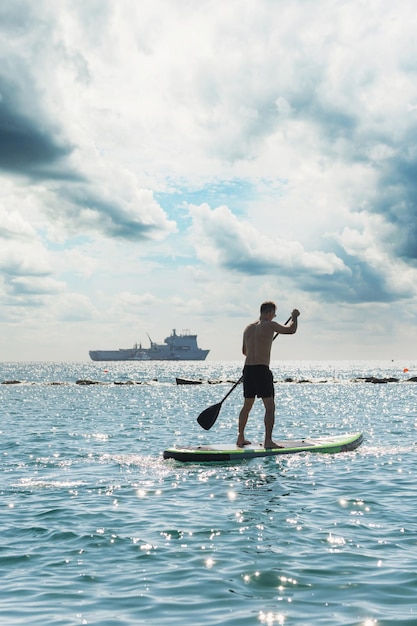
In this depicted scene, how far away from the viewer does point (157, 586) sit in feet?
20.1

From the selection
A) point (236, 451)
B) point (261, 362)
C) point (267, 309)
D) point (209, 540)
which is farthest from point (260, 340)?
point (209, 540)

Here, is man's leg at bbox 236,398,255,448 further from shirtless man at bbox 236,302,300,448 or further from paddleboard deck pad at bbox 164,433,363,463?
paddleboard deck pad at bbox 164,433,363,463

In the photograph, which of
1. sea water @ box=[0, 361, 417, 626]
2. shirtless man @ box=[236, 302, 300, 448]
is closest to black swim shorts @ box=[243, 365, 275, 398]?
shirtless man @ box=[236, 302, 300, 448]

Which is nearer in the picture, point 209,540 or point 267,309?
point 209,540

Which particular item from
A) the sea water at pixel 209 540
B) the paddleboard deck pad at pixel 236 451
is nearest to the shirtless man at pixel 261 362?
the paddleboard deck pad at pixel 236 451

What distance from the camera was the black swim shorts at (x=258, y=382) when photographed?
44.2ft

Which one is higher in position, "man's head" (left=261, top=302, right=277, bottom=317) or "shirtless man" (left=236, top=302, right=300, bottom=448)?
"man's head" (left=261, top=302, right=277, bottom=317)

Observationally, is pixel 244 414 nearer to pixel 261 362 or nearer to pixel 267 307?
pixel 261 362

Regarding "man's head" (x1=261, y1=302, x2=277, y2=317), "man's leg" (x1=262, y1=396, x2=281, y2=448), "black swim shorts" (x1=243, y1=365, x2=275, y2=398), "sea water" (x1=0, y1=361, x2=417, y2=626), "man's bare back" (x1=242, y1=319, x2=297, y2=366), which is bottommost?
"sea water" (x1=0, y1=361, x2=417, y2=626)

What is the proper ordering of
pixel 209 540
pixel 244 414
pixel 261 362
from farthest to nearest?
pixel 244 414
pixel 261 362
pixel 209 540

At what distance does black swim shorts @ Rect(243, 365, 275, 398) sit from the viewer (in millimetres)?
13461

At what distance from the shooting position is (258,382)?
13484 millimetres

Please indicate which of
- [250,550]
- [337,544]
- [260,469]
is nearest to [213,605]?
[250,550]

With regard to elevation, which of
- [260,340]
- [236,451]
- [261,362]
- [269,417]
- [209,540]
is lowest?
[209,540]
